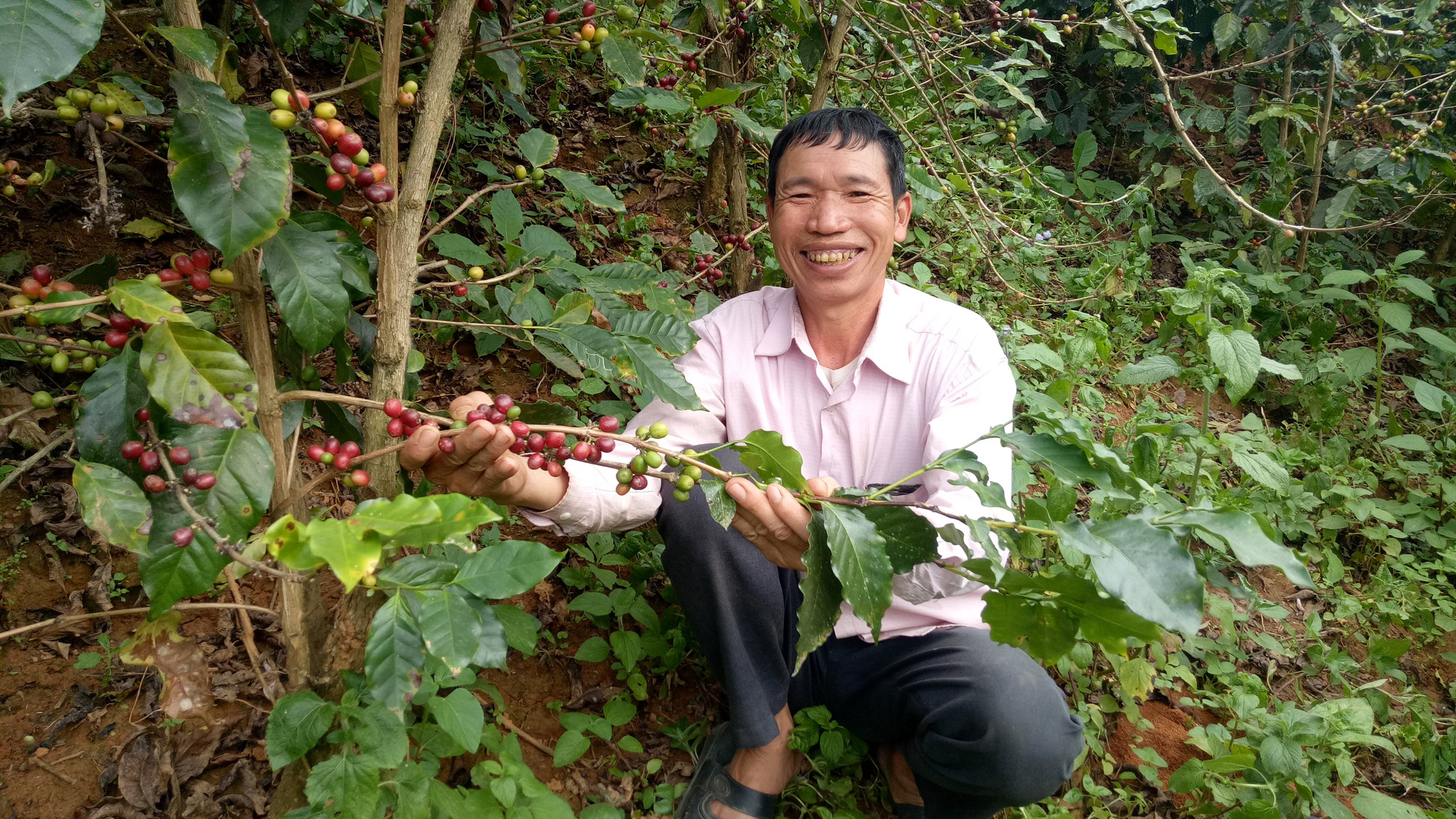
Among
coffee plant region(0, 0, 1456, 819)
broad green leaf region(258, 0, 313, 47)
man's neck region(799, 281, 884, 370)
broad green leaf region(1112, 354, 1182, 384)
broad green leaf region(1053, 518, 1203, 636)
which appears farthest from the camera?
broad green leaf region(1112, 354, 1182, 384)

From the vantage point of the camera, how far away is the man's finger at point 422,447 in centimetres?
131

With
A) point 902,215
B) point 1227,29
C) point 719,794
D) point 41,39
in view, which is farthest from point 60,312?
point 1227,29

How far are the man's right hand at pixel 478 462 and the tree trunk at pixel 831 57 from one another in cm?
169

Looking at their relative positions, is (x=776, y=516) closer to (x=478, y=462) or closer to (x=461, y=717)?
(x=478, y=462)

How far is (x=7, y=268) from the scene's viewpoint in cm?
200

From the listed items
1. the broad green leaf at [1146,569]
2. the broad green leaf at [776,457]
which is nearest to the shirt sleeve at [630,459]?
the broad green leaf at [776,457]

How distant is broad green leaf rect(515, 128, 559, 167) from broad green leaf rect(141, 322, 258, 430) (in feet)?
3.04

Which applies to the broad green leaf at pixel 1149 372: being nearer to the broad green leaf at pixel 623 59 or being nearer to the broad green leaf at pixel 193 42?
the broad green leaf at pixel 623 59

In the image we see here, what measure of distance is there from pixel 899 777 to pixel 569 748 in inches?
33.5

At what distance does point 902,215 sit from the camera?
87.2 inches

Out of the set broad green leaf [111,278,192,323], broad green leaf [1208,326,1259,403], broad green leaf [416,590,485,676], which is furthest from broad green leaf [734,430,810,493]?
broad green leaf [1208,326,1259,403]

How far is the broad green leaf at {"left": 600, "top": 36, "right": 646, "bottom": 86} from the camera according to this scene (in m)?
1.65

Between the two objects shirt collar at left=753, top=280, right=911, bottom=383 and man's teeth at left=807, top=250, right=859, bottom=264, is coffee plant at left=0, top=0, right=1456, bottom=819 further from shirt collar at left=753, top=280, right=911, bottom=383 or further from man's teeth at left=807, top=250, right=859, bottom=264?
man's teeth at left=807, top=250, right=859, bottom=264

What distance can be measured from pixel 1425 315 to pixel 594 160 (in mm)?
5138
